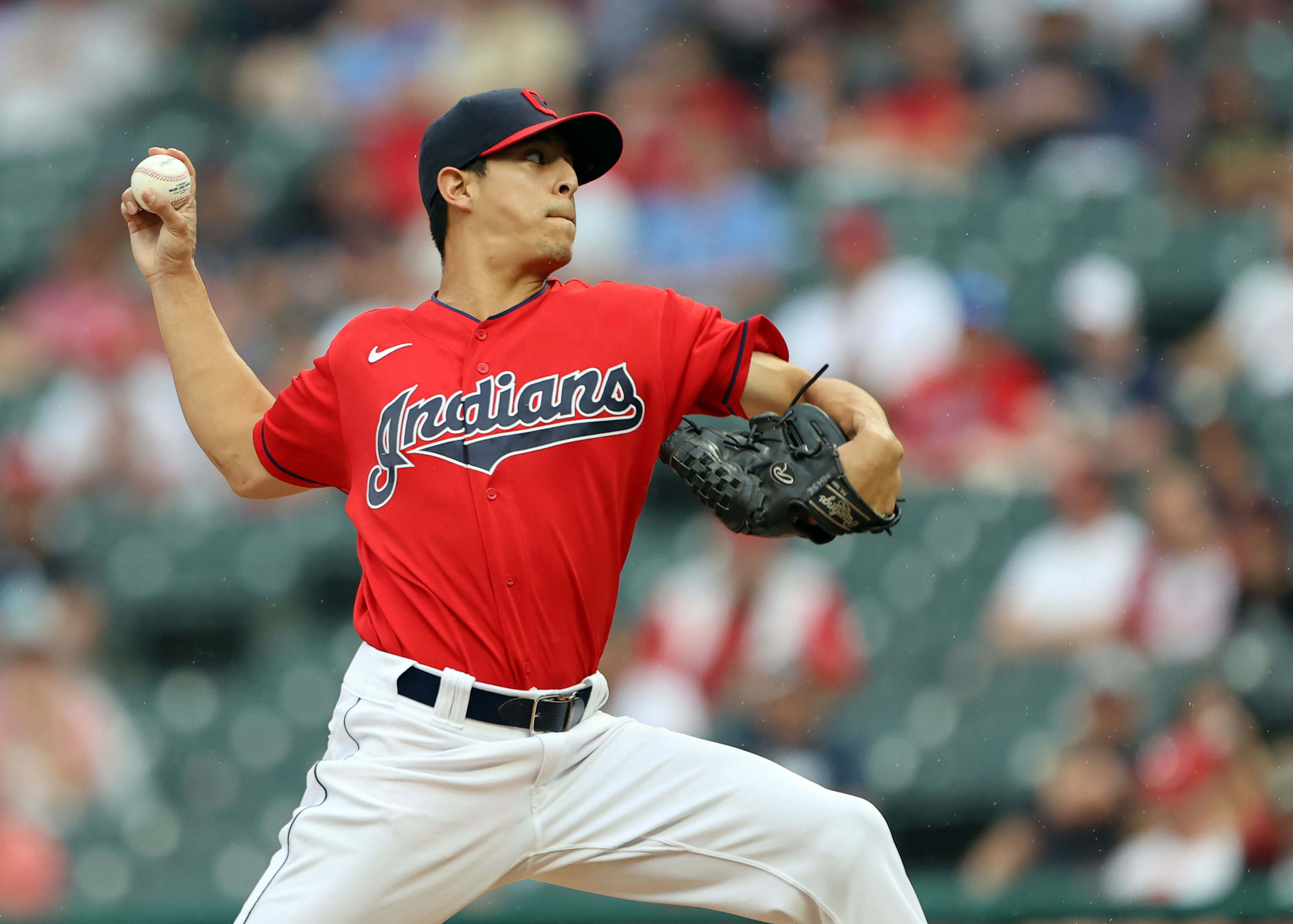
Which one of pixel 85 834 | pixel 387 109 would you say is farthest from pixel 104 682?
pixel 387 109

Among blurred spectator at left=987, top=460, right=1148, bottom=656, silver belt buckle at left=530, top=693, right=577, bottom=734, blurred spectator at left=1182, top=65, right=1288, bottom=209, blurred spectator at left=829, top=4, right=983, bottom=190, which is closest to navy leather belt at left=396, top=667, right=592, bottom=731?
silver belt buckle at left=530, top=693, right=577, bottom=734

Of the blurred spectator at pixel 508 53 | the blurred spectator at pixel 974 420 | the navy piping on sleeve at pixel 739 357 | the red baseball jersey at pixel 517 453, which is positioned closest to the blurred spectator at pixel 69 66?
the blurred spectator at pixel 508 53

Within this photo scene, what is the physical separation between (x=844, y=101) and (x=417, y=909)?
5.14 meters

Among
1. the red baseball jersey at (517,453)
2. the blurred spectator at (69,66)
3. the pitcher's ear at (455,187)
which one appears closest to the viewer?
the red baseball jersey at (517,453)

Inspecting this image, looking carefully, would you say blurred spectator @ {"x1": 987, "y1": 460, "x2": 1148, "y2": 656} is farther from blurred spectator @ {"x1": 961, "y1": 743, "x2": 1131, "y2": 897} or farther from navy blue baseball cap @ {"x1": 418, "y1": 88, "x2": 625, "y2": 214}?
navy blue baseball cap @ {"x1": 418, "y1": 88, "x2": 625, "y2": 214}

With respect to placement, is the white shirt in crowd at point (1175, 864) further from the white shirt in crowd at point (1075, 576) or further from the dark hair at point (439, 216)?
the dark hair at point (439, 216)

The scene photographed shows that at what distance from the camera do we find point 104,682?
17.2ft

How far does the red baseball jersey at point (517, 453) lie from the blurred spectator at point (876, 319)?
326 cm

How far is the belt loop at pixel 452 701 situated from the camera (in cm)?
227

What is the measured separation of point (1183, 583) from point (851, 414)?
336 cm

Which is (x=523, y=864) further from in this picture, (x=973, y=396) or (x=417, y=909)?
(x=973, y=396)

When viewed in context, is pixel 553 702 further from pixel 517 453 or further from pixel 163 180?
pixel 163 180

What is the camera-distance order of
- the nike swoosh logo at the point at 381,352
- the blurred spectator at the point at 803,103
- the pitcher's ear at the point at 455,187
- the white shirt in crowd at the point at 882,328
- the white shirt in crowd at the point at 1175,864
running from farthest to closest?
the blurred spectator at the point at 803,103, the white shirt in crowd at the point at 882,328, the white shirt in crowd at the point at 1175,864, the pitcher's ear at the point at 455,187, the nike swoosh logo at the point at 381,352

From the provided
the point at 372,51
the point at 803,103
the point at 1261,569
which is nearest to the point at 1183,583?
the point at 1261,569
